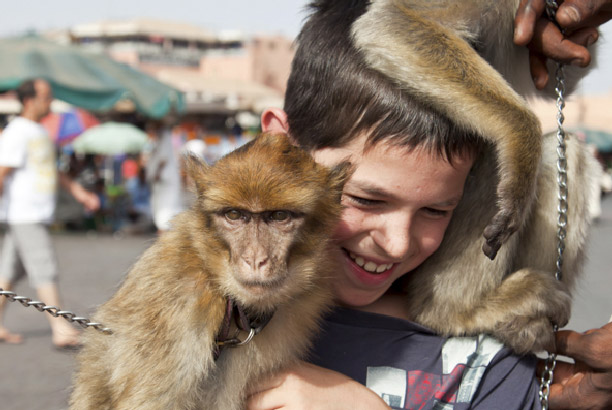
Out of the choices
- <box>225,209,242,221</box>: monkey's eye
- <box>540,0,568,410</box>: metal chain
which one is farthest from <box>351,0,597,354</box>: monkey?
<box>225,209,242,221</box>: monkey's eye

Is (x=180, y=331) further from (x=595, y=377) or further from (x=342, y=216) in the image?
(x=595, y=377)

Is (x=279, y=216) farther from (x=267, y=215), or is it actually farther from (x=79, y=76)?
(x=79, y=76)

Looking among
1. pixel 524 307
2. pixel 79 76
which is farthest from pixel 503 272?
pixel 79 76

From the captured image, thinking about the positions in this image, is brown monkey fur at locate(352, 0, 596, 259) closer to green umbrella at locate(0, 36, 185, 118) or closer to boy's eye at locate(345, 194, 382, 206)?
boy's eye at locate(345, 194, 382, 206)

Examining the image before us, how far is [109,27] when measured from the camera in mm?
31516

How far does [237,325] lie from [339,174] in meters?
0.43

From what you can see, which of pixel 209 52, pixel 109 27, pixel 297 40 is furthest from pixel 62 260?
pixel 209 52

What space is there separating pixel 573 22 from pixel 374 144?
0.66 metres

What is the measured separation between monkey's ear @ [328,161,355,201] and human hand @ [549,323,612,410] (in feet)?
2.47

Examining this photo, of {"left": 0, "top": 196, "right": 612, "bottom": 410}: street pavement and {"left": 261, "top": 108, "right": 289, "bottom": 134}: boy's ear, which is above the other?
{"left": 261, "top": 108, "right": 289, "bottom": 134}: boy's ear

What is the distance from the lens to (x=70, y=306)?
20.7 ft

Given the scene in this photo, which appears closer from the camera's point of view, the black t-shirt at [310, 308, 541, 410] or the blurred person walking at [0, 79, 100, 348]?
the black t-shirt at [310, 308, 541, 410]

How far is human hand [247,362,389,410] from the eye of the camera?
1.54 meters

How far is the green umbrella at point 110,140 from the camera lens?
1305 centimetres
